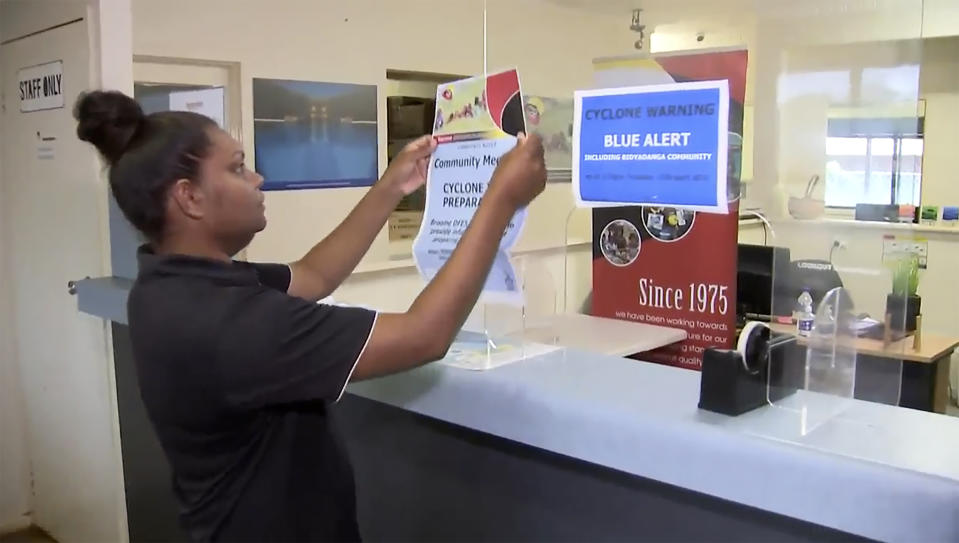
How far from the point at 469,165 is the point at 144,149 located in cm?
55

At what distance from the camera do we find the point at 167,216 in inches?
46.9

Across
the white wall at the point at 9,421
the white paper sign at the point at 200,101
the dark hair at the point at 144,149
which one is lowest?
the white wall at the point at 9,421

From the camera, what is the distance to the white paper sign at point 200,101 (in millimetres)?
2900

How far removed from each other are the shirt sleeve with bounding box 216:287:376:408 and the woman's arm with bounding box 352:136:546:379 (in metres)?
0.02

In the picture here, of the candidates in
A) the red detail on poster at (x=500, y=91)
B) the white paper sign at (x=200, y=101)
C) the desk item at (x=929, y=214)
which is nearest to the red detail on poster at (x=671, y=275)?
the white paper sign at (x=200, y=101)

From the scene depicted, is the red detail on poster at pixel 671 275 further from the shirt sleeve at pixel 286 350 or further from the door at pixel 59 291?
the shirt sleeve at pixel 286 350

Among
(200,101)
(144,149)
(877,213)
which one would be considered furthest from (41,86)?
(877,213)

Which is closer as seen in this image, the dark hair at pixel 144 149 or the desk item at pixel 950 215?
the dark hair at pixel 144 149

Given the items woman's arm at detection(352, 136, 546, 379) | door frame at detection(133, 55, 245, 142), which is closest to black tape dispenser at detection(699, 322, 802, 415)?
woman's arm at detection(352, 136, 546, 379)

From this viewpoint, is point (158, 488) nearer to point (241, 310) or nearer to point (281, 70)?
point (241, 310)

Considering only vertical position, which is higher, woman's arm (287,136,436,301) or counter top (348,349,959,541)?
woman's arm (287,136,436,301)

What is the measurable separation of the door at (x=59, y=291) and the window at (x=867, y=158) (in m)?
2.28

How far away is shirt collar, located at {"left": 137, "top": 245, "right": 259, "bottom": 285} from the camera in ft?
3.79

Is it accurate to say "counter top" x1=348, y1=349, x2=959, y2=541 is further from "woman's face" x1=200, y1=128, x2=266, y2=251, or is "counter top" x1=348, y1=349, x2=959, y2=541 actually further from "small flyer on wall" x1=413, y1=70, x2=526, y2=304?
"woman's face" x1=200, y1=128, x2=266, y2=251
